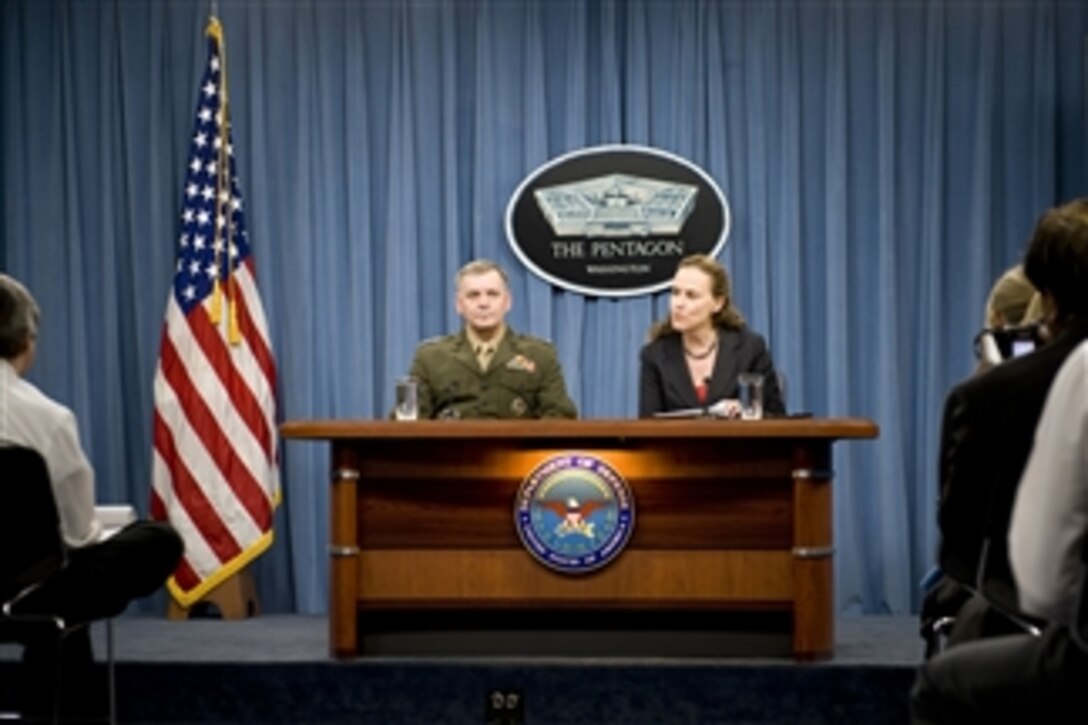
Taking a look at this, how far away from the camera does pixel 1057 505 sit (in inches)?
103

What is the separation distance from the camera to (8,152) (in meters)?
7.97

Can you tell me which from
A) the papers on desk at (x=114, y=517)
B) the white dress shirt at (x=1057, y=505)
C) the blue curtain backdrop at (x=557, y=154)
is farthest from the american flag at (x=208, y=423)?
the white dress shirt at (x=1057, y=505)

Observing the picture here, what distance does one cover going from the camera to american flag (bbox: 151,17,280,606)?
721 centimetres

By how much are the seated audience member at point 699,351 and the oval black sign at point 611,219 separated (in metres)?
1.31

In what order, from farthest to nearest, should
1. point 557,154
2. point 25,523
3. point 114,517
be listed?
point 557,154
point 114,517
point 25,523

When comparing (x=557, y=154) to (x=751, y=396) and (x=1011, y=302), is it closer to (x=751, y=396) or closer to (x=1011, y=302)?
(x=751, y=396)

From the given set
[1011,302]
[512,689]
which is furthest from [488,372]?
[1011,302]

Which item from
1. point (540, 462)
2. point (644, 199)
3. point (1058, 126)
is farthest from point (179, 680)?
point (1058, 126)

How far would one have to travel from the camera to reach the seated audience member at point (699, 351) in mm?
6418

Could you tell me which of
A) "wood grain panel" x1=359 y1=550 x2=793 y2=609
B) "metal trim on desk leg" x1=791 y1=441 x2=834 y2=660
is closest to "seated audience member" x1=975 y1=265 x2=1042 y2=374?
"metal trim on desk leg" x1=791 y1=441 x2=834 y2=660

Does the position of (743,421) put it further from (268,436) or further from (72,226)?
(72,226)

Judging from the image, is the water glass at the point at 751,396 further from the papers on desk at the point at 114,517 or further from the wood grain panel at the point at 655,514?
the papers on desk at the point at 114,517

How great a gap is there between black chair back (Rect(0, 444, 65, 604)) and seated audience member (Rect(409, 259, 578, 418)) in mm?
2337

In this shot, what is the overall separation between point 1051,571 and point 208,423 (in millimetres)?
4995
